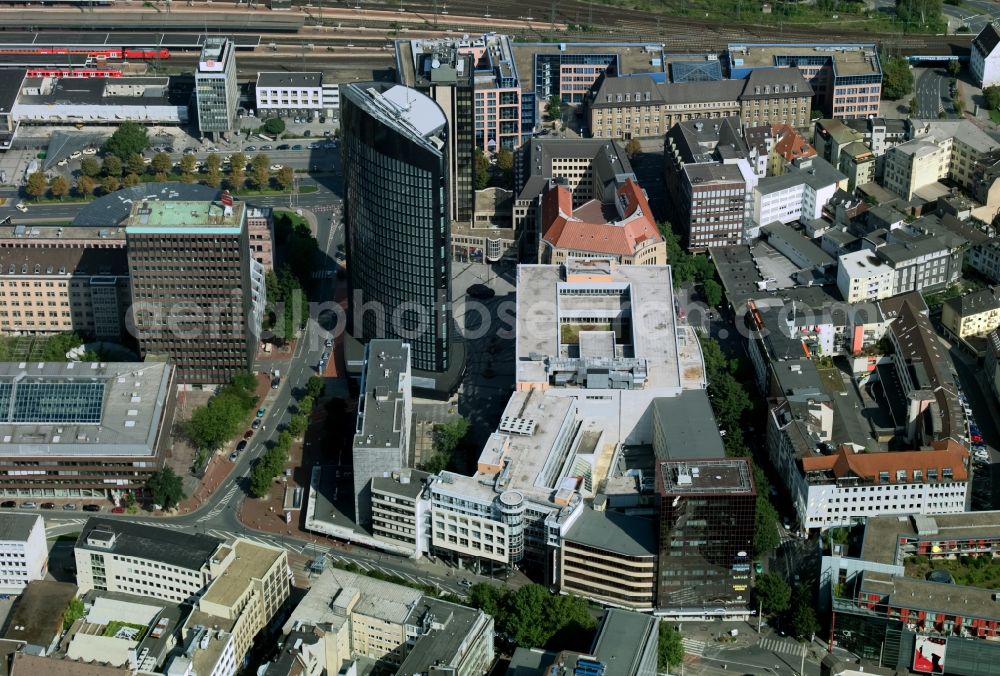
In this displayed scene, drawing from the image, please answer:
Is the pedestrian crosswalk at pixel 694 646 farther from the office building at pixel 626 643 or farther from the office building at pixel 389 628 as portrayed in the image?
the office building at pixel 389 628

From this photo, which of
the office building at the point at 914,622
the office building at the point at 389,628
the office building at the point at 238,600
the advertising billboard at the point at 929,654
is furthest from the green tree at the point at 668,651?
the office building at the point at 238,600

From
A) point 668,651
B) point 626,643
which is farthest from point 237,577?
point 668,651

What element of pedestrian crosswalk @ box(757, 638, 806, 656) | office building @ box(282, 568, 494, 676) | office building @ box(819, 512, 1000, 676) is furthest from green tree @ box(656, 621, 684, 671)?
office building @ box(282, 568, 494, 676)

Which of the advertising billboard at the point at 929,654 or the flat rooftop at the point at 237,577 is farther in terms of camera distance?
the advertising billboard at the point at 929,654

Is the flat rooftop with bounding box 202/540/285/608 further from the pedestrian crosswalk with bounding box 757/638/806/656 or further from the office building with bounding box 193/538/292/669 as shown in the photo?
the pedestrian crosswalk with bounding box 757/638/806/656

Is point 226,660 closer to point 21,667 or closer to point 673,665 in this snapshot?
point 21,667

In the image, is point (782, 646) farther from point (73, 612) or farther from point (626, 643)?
point (73, 612)
